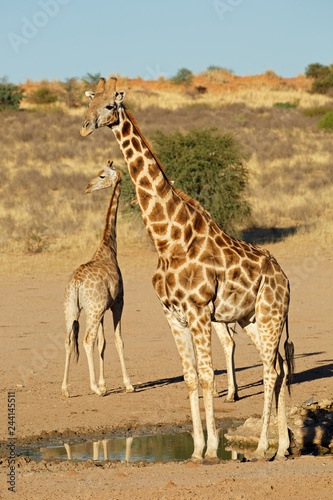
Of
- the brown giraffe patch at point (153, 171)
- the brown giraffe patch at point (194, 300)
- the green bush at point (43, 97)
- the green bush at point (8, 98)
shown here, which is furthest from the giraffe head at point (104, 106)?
the green bush at point (43, 97)

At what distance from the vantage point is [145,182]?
269 inches

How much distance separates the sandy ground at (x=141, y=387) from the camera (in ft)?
18.5

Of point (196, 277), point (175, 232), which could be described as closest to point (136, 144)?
point (175, 232)

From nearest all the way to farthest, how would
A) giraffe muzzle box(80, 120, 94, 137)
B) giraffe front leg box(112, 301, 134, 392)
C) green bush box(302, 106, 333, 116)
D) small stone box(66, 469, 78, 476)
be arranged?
1. small stone box(66, 469, 78, 476)
2. giraffe muzzle box(80, 120, 94, 137)
3. giraffe front leg box(112, 301, 134, 392)
4. green bush box(302, 106, 333, 116)

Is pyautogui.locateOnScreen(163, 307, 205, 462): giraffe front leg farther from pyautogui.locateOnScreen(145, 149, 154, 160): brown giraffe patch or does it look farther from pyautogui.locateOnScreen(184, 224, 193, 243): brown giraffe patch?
pyautogui.locateOnScreen(145, 149, 154, 160): brown giraffe patch

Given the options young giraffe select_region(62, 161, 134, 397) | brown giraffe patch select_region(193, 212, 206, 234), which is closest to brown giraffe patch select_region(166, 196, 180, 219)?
brown giraffe patch select_region(193, 212, 206, 234)

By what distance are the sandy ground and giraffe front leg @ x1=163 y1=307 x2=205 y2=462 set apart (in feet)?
0.97

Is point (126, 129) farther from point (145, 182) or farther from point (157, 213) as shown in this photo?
point (157, 213)

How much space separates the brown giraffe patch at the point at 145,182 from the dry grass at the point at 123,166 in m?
13.5

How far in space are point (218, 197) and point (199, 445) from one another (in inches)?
654

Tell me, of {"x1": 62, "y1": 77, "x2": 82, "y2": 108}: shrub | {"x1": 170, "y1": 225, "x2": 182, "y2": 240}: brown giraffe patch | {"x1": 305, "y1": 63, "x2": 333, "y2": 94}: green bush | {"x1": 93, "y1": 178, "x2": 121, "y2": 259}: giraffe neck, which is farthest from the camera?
{"x1": 305, "y1": 63, "x2": 333, "y2": 94}: green bush

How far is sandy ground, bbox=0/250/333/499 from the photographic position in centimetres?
564

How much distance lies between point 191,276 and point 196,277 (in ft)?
0.15

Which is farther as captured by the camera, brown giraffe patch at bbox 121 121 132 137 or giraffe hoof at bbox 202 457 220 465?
brown giraffe patch at bbox 121 121 132 137
